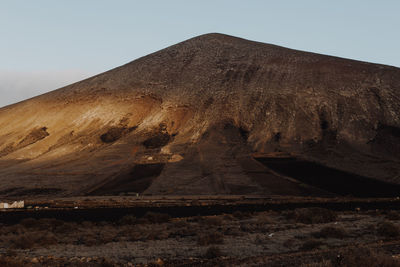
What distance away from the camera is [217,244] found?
1906 centimetres

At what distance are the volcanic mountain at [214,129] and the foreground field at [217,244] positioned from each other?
34385mm

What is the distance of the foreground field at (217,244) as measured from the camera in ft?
46.0

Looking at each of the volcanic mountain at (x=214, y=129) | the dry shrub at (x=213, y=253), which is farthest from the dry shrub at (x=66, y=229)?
the volcanic mountain at (x=214, y=129)

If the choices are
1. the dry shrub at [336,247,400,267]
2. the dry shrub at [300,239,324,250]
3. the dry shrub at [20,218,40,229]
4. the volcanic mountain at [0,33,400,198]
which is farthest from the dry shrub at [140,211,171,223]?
the volcanic mountain at [0,33,400,198]

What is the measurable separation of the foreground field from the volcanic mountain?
34385 millimetres

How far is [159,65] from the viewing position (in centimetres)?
11106

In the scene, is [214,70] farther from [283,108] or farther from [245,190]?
[245,190]

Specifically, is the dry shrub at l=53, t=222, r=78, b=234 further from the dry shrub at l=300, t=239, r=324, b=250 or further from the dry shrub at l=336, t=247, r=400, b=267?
the dry shrub at l=336, t=247, r=400, b=267

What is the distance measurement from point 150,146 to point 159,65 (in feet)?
118

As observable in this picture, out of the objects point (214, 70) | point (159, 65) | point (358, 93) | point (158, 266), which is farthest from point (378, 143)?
point (158, 266)

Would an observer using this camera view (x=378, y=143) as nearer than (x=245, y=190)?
No

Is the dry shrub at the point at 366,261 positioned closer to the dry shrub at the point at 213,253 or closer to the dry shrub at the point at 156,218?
the dry shrub at the point at 213,253

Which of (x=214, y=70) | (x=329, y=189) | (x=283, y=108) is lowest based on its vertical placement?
(x=329, y=189)

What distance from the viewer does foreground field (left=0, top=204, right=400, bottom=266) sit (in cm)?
1403
